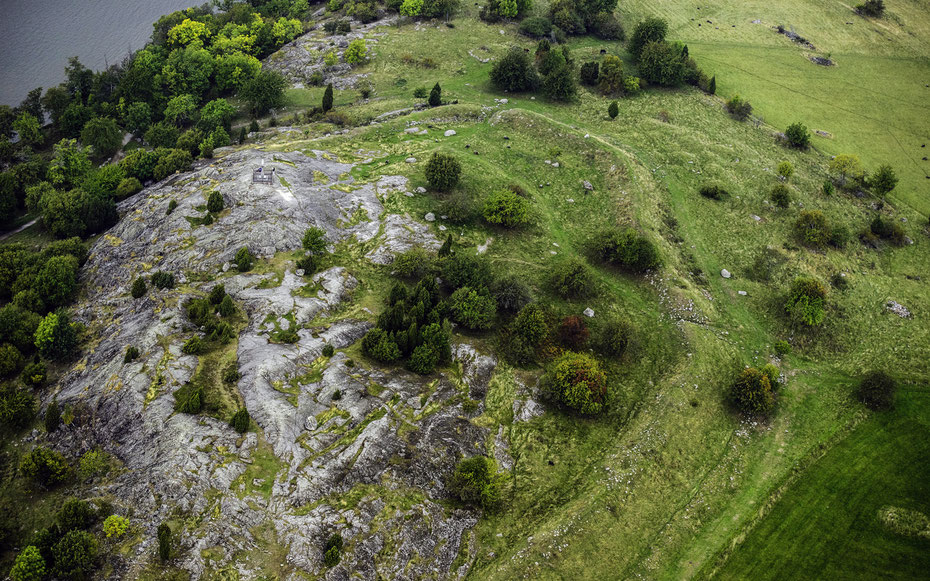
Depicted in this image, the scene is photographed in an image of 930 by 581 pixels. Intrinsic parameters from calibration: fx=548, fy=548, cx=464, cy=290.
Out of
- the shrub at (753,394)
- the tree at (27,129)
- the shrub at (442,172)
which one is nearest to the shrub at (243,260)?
the shrub at (442,172)

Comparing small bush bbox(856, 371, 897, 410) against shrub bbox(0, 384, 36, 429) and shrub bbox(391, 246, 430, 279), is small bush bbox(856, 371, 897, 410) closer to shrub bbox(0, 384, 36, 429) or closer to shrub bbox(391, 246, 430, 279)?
shrub bbox(391, 246, 430, 279)

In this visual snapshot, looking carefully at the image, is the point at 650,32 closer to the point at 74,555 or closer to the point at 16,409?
the point at 16,409

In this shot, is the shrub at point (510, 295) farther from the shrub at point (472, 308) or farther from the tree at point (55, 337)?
the tree at point (55, 337)

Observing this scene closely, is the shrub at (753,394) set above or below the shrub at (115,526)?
below

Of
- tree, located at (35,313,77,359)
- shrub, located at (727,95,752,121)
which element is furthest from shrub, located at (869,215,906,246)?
tree, located at (35,313,77,359)

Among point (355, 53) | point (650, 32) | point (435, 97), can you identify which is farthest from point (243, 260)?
point (650, 32)

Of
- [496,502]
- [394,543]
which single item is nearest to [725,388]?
[496,502]
